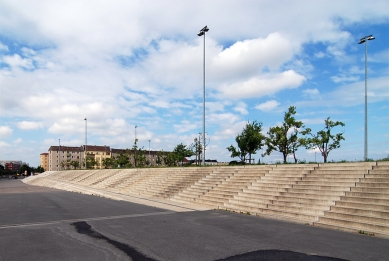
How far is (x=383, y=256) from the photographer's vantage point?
6918 millimetres

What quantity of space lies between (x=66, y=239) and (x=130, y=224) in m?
2.68

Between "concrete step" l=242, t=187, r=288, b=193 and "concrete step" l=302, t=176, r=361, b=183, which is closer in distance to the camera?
"concrete step" l=302, t=176, r=361, b=183

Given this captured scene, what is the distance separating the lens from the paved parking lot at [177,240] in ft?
22.7

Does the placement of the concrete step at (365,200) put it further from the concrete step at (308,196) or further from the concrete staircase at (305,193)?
the concrete step at (308,196)

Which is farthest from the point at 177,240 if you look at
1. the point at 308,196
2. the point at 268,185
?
the point at 268,185

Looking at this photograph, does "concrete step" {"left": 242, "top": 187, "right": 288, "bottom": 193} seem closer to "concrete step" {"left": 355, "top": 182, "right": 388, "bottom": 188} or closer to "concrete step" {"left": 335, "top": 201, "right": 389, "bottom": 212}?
"concrete step" {"left": 335, "top": 201, "right": 389, "bottom": 212}

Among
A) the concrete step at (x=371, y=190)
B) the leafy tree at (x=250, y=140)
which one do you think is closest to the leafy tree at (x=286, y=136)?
the leafy tree at (x=250, y=140)

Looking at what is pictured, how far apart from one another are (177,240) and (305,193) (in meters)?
7.13

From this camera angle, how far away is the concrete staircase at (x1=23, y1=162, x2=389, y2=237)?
34.7ft

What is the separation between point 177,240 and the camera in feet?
27.5

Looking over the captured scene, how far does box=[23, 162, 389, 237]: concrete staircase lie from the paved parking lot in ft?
3.50

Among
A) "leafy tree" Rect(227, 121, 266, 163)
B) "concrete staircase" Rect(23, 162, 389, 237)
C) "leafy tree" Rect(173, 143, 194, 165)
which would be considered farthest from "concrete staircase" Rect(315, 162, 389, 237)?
"leafy tree" Rect(173, 143, 194, 165)

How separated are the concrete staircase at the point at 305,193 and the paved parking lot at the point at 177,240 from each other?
3.50 ft

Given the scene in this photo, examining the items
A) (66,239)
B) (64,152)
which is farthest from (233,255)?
(64,152)
